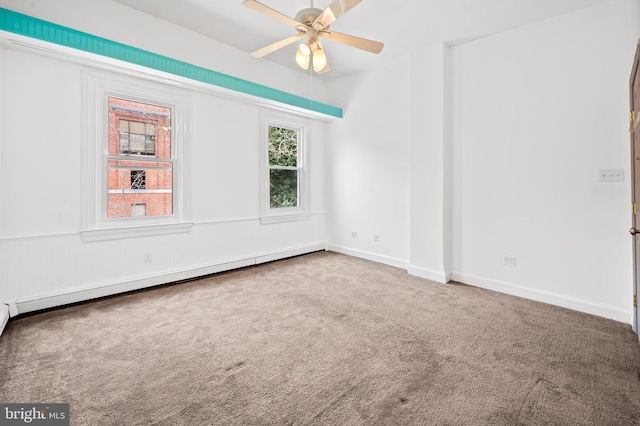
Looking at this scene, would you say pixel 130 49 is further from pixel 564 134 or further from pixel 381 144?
pixel 564 134

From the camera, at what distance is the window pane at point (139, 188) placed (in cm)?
337

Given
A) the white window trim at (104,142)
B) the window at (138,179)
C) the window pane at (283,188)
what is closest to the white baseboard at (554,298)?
the window pane at (283,188)

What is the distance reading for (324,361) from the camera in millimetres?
2074

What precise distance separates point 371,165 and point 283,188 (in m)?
1.52

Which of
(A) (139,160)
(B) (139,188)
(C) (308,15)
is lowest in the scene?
(B) (139,188)

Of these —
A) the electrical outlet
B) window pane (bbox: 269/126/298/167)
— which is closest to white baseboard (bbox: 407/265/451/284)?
the electrical outlet

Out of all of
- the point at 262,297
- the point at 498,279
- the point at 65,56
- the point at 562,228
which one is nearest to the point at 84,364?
the point at 262,297

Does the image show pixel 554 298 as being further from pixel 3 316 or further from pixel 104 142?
pixel 3 316

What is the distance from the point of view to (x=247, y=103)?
438 cm

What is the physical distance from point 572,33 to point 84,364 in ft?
16.4

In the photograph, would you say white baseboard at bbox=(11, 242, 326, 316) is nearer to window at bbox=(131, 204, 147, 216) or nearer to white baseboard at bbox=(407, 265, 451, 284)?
window at bbox=(131, 204, 147, 216)

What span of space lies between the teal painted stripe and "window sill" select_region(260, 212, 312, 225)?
1753 millimetres

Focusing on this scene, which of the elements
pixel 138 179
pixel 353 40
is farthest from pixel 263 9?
pixel 138 179

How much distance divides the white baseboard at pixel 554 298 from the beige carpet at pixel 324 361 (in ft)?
0.43
